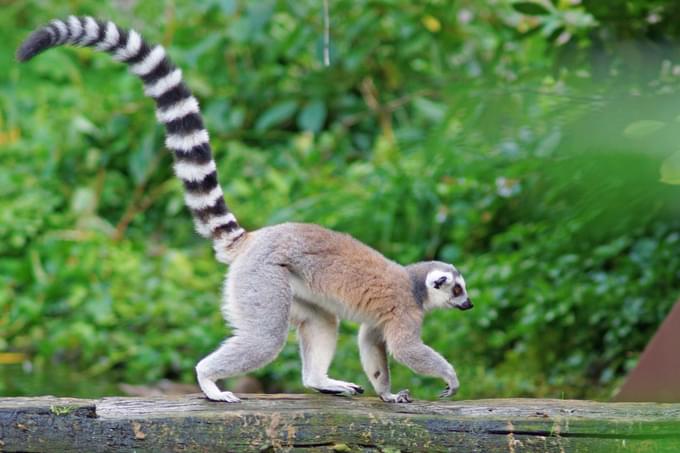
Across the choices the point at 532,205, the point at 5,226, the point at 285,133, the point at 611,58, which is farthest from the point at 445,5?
the point at 5,226

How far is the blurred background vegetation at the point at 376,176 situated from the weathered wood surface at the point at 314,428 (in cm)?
97

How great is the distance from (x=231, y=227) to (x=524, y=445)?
1746 millimetres

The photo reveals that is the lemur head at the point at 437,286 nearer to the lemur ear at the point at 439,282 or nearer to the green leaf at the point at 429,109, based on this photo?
the lemur ear at the point at 439,282

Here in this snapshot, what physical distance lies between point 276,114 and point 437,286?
6.45 metres

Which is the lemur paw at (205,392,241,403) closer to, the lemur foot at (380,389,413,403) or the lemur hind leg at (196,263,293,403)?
the lemur hind leg at (196,263,293,403)

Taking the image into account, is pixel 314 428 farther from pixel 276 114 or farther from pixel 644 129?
pixel 276 114

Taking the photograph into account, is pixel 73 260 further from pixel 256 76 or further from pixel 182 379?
pixel 256 76

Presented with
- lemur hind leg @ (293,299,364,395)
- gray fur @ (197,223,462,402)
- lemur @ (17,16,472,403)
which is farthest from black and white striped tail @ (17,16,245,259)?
lemur hind leg @ (293,299,364,395)

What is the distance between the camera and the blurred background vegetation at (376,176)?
5.60 m

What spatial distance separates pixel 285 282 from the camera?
4609 mm

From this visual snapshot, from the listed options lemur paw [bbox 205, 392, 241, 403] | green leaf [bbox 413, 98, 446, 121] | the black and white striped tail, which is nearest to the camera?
lemur paw [bbox 205, 392, 241, 403]

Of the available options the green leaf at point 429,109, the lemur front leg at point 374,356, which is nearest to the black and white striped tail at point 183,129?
the lemur front leg at point 374,356

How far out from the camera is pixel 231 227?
16.2ft

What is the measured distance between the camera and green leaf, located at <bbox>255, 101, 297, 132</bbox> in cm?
1103
